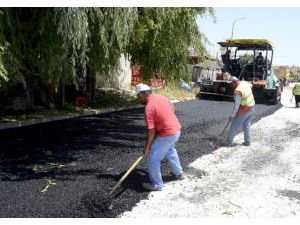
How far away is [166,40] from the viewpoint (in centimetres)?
934

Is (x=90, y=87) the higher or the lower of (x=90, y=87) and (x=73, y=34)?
the lower

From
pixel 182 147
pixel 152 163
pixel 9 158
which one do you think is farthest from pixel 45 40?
pixel 182 147

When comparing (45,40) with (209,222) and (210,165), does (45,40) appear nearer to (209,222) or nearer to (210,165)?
(210,165)

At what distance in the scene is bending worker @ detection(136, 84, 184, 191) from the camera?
5.21 metres

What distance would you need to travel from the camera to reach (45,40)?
21.8 feet

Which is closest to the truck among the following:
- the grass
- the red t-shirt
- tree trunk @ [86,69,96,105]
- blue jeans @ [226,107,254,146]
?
the grass

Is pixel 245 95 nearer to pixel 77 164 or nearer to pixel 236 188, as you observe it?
pixel 236 188

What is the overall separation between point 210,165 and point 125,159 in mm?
1517

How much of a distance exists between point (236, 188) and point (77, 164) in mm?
2611

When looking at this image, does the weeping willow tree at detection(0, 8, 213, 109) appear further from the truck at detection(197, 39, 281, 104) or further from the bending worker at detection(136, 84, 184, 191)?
the truck at detection(197, 39, 281, 104)

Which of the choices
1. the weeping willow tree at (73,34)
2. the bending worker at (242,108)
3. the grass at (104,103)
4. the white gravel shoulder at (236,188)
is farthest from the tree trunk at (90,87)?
the white gravel shoulder at (236,188)

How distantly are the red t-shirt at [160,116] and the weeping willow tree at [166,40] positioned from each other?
2972mm

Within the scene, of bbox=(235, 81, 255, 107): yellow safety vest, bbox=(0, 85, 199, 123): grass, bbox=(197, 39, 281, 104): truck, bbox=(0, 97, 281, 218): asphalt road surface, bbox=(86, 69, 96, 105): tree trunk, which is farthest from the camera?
bbox=(197, 39, 281, 104): truck

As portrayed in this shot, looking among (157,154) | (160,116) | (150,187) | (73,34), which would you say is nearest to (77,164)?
(150,187)
